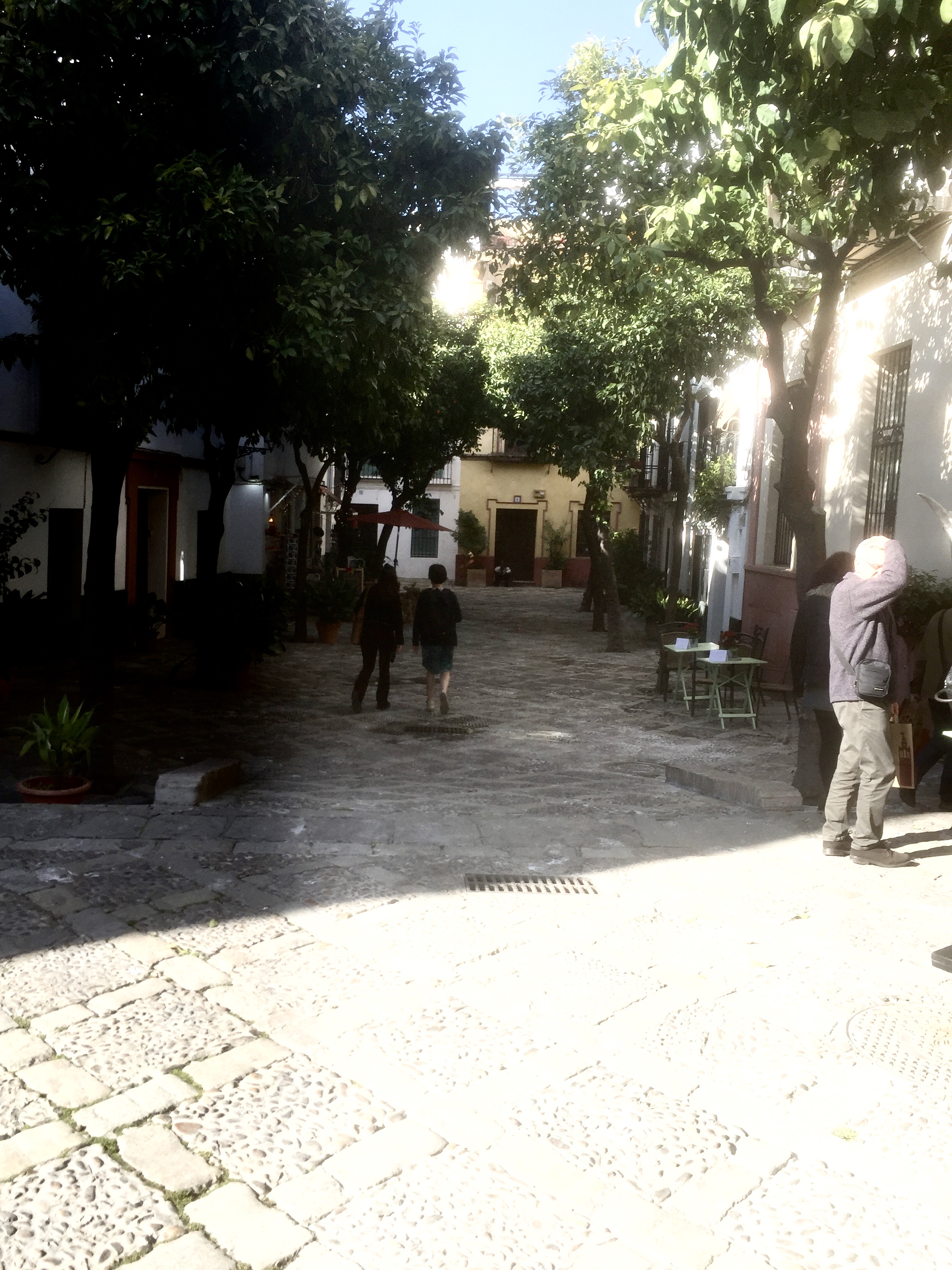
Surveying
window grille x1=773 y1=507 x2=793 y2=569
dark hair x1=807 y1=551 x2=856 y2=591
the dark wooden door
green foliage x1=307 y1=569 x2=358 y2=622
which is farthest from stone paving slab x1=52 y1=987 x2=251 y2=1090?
the dark wooden door

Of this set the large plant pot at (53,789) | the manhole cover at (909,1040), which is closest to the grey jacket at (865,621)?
the manhole cover at (909,1040)

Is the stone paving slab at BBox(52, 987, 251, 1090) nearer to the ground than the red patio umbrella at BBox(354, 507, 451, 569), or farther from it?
nearer to the ground

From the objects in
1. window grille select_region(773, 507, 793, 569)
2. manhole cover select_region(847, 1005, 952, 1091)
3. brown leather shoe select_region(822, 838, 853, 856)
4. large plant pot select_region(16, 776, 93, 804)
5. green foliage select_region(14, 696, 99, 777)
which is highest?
window grille select_region(773, 507, 793, 569)

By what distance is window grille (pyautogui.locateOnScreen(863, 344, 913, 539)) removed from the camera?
12391 millimetres

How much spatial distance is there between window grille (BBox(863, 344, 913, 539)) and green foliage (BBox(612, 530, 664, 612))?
1381 cm

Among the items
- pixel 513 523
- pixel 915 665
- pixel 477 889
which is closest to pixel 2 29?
pixel 477 889

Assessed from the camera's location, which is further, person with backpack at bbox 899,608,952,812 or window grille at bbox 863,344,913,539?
window grille at bbox 863,344,913,539

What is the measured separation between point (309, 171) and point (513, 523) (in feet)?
117

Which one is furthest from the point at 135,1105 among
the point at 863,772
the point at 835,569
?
the point at 835,569

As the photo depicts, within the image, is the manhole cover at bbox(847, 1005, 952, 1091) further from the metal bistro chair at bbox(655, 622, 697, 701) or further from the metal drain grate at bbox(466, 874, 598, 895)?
the metal bistro chair at bbox(655, 622, 697, 701)

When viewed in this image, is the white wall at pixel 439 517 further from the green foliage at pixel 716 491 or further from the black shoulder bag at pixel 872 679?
the black shoulder bag at pixel 872 679

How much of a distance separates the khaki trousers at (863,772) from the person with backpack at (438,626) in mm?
5920

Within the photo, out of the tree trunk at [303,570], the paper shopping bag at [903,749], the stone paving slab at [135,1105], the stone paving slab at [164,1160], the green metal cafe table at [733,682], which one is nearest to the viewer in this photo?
the stone paving slab at [164,1160]

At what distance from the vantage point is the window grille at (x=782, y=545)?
53.8ft
